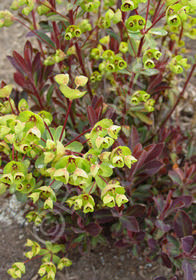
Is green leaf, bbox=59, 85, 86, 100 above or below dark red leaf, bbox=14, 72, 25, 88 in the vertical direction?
above

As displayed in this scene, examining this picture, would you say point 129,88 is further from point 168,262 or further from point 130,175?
point 168,262

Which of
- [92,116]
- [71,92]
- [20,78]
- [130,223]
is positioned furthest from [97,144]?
[20,78]

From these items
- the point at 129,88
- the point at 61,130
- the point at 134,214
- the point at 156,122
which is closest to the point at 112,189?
the point at 61,130

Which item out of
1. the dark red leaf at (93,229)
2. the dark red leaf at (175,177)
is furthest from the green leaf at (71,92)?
the dark red leaf at (175,177)

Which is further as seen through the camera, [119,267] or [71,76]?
[119,267]

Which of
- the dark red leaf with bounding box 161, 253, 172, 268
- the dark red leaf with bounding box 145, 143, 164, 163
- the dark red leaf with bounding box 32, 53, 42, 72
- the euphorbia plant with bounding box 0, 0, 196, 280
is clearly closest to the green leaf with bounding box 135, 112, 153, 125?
the euphorbia plant with bounding box 0, 0, 196, 280

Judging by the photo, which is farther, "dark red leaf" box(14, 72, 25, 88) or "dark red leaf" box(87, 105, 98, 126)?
"dark red leaf" box(14, 72, 25, 88)

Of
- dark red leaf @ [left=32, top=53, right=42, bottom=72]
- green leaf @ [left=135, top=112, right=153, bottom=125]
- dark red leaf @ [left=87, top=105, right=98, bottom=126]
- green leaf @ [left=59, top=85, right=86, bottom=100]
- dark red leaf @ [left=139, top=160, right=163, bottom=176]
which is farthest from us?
green leaf @ [left=135, top=112, right=153, bottom=125]

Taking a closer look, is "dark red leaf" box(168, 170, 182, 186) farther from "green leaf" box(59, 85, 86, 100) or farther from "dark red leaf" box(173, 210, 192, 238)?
"green leaf" box(59, 85, 86, 100)
